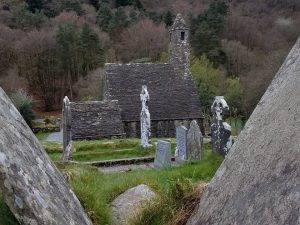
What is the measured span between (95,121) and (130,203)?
20120mm

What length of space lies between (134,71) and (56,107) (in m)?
25.4

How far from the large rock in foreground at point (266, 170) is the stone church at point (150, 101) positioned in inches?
808

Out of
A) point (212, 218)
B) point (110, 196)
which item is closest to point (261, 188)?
point (212, 218)

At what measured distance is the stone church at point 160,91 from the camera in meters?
26.3

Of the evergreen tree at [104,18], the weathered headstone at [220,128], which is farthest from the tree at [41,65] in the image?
the weathered headstone at [220,128]

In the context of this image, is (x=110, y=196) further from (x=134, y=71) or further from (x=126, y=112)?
(x=134, y=71)

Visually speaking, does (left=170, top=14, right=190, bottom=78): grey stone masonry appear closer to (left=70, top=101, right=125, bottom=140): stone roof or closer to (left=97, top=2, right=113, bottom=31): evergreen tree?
(left=70, top=101, right=125, bottom=140): stone roof

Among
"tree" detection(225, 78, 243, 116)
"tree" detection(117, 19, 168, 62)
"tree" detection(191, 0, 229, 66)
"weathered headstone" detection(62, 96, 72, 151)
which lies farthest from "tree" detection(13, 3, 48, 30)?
"weathered headstone" detection(62, 96, 72, 151)

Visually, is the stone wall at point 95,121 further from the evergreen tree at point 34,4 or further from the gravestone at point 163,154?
the evergreen tree at point 34,4

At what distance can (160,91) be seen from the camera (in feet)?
90.3

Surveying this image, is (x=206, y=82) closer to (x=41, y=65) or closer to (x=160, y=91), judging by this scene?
(x=160, y=91)

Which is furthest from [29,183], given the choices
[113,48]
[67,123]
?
[113,48]

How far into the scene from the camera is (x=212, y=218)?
2.28 metres

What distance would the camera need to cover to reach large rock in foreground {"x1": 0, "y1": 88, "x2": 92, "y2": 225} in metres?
1.90
